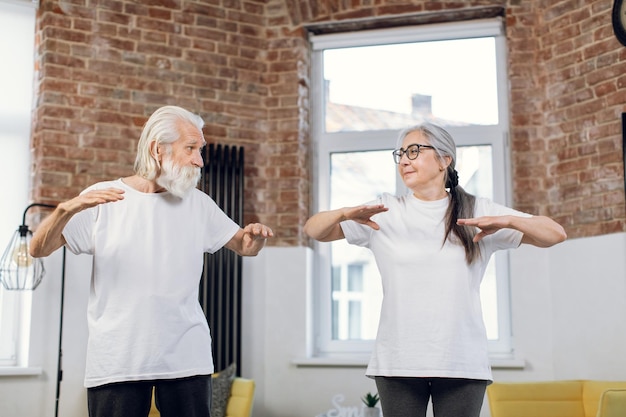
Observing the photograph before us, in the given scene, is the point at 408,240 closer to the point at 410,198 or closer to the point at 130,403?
the point at 410,198

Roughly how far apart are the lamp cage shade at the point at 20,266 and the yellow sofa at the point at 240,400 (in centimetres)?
110

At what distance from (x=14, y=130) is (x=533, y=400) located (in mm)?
3688

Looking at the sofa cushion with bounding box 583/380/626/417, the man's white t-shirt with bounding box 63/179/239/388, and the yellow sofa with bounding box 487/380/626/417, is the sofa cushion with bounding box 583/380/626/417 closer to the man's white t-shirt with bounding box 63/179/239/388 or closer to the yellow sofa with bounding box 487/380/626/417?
the yellow sofa with bounding box 487/380/626/417

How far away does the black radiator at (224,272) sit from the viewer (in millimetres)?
5414

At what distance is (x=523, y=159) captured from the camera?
543 centimetres

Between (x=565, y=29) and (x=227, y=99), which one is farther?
(x=227, y=99)

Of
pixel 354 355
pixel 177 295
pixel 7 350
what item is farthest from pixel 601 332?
pixel 7 350

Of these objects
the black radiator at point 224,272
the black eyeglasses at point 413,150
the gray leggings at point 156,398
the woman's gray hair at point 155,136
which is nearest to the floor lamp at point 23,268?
the black radiator at point 224,272

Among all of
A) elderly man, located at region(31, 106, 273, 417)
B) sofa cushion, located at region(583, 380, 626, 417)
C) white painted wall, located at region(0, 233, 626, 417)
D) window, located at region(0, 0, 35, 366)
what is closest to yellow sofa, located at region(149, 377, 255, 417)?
white painted wall, located at region(0, 233, 626, 417)

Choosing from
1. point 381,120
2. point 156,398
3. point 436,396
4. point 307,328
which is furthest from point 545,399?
point 156,398

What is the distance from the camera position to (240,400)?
4.88 metres

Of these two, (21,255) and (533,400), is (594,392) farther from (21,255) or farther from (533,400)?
(21,255)

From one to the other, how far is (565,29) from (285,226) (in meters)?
2.34

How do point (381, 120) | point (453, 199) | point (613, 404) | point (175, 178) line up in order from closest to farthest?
point (175, 178)
point (453, 199)
point (613, 404)
point (381, 120)
